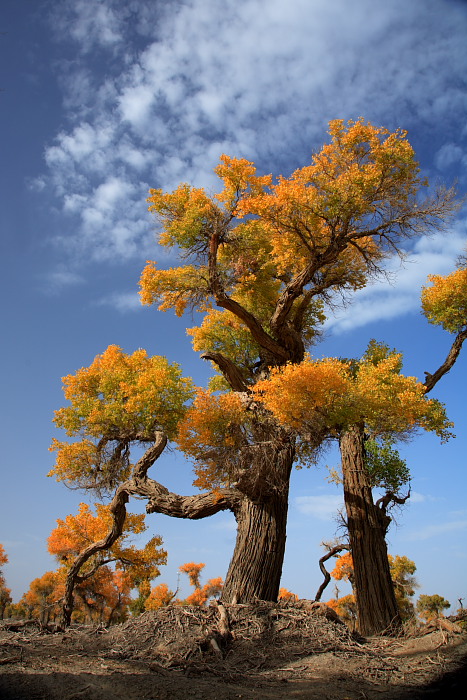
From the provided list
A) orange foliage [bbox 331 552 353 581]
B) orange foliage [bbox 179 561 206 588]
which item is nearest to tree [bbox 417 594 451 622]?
orange foliage [bbox 331 552 353 581]

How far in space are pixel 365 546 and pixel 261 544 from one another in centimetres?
415

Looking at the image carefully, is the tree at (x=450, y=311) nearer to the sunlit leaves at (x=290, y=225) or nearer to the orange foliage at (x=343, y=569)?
the sunlit leaves at (x=290, y=225)

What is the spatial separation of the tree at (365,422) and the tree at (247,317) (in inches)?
37.8

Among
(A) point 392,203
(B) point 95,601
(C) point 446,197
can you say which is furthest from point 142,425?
(B) point 95,601

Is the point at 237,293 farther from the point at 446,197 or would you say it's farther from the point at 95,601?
the point at 95,601

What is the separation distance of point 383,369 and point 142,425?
26.0 ft

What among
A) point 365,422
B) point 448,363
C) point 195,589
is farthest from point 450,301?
point 195,589

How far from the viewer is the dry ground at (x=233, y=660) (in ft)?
15.2

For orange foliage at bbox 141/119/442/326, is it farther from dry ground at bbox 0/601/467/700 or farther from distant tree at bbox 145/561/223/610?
distant tree at bbox 145/561/223/610

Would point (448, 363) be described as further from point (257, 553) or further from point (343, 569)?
point (343, 569)

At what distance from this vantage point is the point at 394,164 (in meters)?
11.6

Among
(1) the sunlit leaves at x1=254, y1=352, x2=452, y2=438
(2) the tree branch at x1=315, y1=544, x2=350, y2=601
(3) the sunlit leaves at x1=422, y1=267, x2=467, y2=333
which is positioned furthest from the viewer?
(2) the tree branch at x1=315, y1=544, x2=350, y2=601

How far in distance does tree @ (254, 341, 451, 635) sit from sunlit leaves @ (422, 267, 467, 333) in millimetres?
2068

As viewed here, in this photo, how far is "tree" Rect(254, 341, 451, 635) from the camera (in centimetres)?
1003
